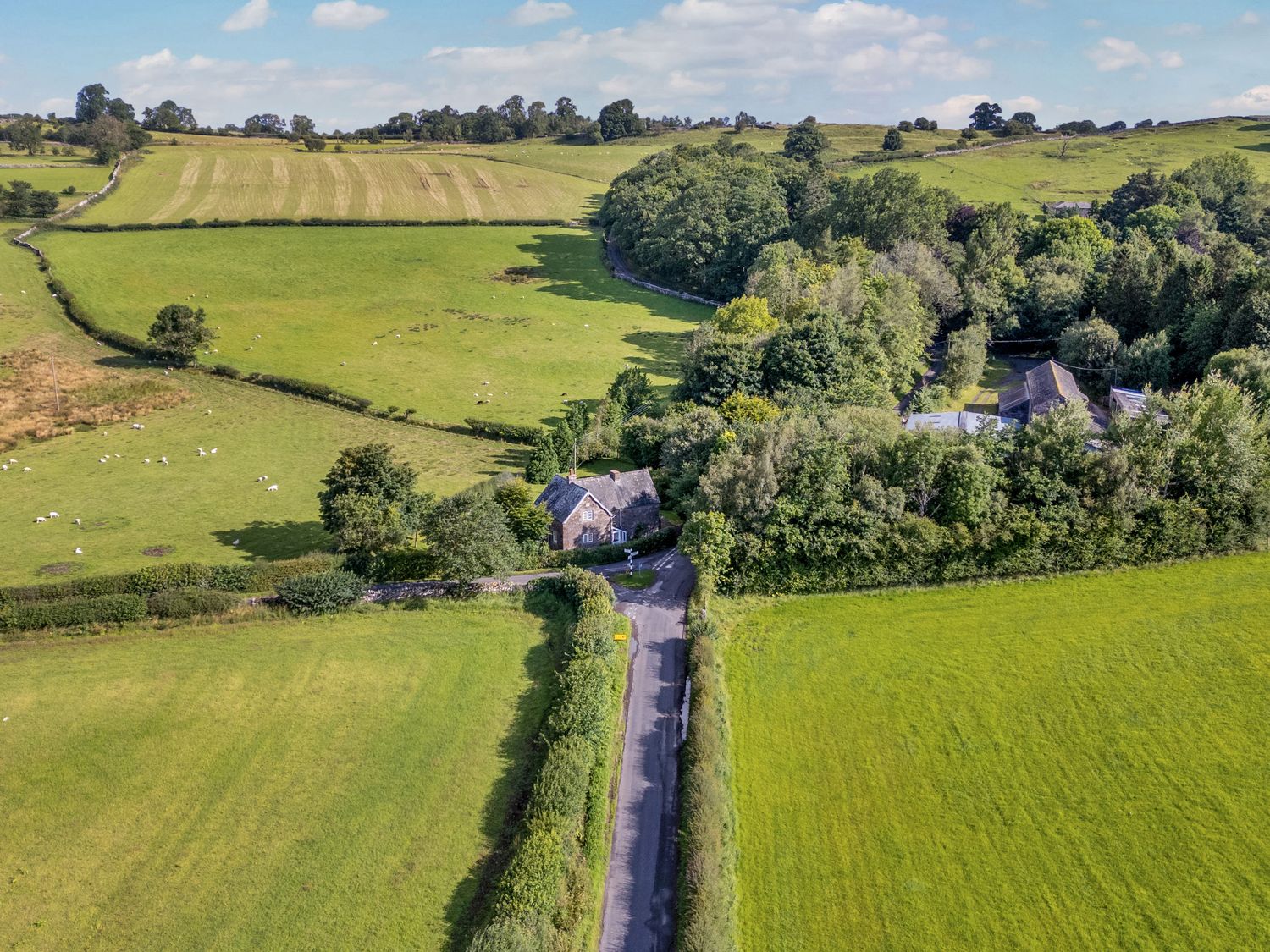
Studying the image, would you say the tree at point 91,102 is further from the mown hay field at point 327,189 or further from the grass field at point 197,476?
the grass field at point 197,476

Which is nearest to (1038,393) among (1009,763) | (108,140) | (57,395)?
(1009,763)

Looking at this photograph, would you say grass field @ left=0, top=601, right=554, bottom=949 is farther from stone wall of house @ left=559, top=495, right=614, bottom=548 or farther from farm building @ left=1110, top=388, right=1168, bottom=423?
farm building @ left=1110, top=388, right=1168, bottom=423

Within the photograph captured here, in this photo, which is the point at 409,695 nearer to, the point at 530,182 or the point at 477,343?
the point at 477,343

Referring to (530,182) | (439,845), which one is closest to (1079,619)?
(439,845)

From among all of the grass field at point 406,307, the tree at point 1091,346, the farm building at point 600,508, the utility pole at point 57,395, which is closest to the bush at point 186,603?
the farm building at point 600,508

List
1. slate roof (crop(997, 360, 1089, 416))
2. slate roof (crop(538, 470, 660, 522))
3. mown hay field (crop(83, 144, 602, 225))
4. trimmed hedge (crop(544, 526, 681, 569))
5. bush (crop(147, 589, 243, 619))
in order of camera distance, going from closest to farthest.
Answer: bush (crop(147, 589, 243, 619)) < trimmed hedge (crop(544, 526, 681, 569)) < slate roof (crop(538, 470, 660, 522)) < slate roof (crop(997, 360, 1089, 416)) < mown hay field (crop(83, 144, 602, 225))

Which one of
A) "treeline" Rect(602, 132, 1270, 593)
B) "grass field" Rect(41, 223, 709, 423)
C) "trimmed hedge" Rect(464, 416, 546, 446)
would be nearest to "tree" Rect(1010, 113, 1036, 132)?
"treeline" Rect(602, 132, 1270, 593)
